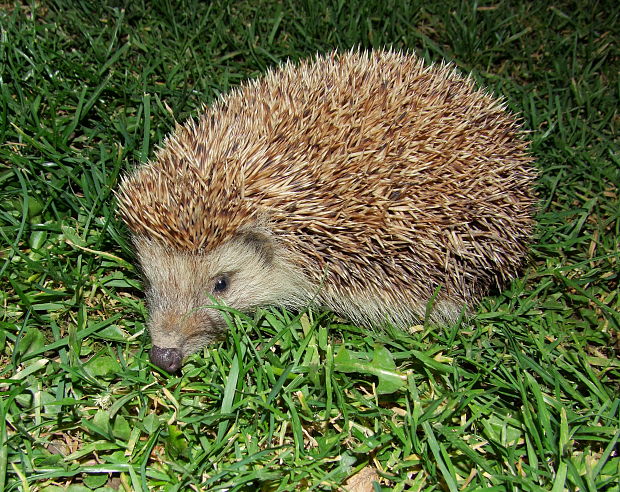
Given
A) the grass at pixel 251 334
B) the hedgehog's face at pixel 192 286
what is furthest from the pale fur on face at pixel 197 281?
the grass at pixel 251 334

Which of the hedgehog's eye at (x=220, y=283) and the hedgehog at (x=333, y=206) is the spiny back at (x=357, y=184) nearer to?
the hedgehog at (x=333, y=206)

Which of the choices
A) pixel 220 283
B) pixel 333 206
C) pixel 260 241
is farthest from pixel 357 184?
pixel 220 283

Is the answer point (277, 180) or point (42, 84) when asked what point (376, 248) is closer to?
point (277, 180)

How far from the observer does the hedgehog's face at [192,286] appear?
288 centimetres

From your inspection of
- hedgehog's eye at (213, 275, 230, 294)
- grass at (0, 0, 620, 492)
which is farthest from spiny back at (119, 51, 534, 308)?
grass at (0, 0, 620, 492)

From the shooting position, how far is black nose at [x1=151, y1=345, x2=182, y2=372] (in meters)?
2.83

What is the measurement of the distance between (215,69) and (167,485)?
2.85 meters

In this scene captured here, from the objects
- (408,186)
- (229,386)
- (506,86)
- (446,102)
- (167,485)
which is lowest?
(167,485)

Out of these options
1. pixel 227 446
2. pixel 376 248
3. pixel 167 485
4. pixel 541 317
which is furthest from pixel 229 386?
pixel 541 317

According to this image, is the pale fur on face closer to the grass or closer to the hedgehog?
the hedgehog

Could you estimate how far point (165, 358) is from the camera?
283 cm

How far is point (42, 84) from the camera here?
12.6 ft

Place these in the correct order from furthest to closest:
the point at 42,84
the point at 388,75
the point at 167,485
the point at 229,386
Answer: the point at 42,84 → the point at 388,75 → the point at 229,386 → the point at 167,485

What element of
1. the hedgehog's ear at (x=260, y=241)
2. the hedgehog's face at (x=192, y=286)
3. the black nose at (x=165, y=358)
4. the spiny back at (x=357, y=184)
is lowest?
the black nose at (x=165, y=358)
